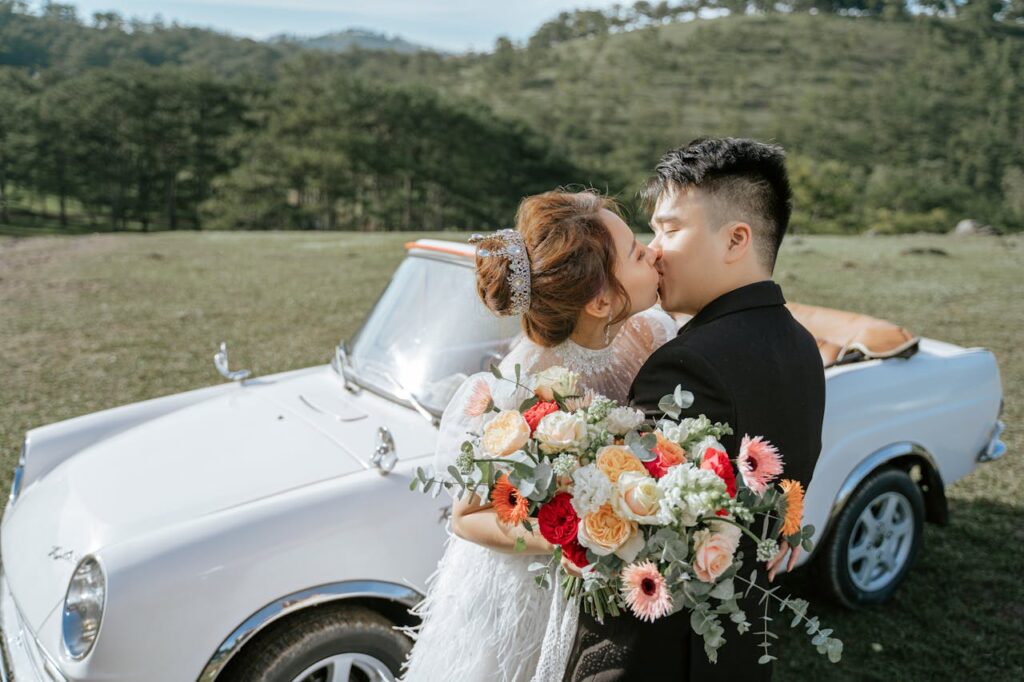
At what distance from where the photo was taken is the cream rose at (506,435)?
1.62 meters

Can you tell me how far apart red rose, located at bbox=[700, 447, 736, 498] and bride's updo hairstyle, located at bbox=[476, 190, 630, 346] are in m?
0.57

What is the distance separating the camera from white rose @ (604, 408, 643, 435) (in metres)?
1.66

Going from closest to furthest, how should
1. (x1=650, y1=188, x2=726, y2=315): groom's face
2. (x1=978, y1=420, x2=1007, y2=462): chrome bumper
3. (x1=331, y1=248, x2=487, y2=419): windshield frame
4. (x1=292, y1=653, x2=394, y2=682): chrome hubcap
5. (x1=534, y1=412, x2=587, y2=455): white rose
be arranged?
(x1=534, y1=412, x2=587, y2=455): white rose
(x1=650, y1=188, x2=726, y2=315): groom's face
(x1=292, y1=653, x2=394, y2=682): chrome hubcap
(x1=331, y1=248, x2=487, y2=419): windshield frame
(x1=978, y1=420, x2=1007, y2=462): chrome bumper

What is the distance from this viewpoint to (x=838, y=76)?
108 meters

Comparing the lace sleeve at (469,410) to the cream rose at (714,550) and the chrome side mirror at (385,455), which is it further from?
the chrome side mirror at (385,455)

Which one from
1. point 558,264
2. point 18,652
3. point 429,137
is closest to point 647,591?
point 558,264

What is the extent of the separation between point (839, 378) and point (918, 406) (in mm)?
632

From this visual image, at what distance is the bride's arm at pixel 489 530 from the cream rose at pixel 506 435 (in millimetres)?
226

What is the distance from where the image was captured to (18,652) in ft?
8.61

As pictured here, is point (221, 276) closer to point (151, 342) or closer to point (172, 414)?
point (151, 342)

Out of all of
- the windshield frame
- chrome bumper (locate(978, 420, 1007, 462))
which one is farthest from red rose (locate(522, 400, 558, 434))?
chrome bumper (locate(978, 420, 1007, 462))

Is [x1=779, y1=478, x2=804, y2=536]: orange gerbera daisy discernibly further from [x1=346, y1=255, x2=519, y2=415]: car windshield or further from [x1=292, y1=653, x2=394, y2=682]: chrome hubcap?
[x1=292, y1=653, x2=394, y2=682]: chrome hubcap

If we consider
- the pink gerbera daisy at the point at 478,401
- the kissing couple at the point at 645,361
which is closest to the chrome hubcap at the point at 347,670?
the kissing couple at the point at 645,361

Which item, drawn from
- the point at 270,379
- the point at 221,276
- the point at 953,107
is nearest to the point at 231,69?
the point at 953,107
